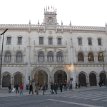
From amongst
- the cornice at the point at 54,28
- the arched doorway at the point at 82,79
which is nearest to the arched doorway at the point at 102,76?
the arched doorway at the point at 82,79

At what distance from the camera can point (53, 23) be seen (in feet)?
147

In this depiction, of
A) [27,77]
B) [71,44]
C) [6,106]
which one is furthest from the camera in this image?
[71,44]

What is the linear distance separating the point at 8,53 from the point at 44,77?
9333mm

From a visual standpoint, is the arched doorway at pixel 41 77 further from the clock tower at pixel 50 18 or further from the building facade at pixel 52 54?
the clock tower at pixel 50 18

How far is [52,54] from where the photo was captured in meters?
42.8

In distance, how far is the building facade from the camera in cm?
4131

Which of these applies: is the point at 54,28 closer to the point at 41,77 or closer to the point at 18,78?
the point at 41,77

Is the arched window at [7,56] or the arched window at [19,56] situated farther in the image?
the arched window at [19,56]

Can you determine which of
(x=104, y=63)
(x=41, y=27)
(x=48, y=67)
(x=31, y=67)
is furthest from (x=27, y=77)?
(x=104, y=63)

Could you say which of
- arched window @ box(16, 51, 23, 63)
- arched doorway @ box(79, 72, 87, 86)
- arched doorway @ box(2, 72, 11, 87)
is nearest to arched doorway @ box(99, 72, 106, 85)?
arched doorway @ box(79, 72, 87, 86)

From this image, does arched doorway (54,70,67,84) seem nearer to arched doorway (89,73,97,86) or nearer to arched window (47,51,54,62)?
arched window (47,51,54,62)

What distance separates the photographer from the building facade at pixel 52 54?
4131cm

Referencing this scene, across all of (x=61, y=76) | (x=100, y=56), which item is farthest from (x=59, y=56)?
(x=100, y=56)

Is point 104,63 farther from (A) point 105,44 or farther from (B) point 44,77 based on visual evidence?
(B) point 44,77
